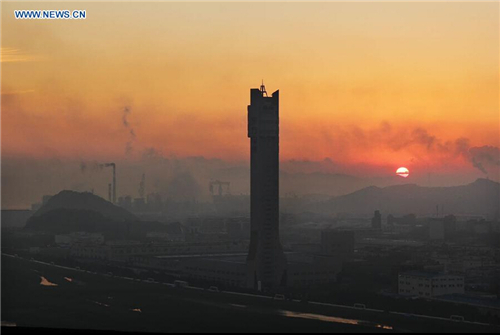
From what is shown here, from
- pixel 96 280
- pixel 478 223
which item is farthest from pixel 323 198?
pixel 96 280

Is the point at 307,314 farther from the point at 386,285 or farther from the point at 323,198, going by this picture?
the point at 323,198

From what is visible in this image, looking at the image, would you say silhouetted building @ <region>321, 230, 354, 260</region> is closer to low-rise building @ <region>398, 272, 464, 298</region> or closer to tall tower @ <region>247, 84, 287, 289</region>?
tall tower @ <region>247, 84, 287, 289</region>

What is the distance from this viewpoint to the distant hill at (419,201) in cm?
4328

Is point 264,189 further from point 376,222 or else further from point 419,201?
point 419,201

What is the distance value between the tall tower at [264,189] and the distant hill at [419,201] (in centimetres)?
1714

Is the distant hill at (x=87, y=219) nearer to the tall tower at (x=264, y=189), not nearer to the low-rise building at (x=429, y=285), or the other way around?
the tall tower at (x=264, y=189)

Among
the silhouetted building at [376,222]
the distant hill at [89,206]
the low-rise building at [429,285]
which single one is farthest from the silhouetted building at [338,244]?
the distant hill at [89,206]

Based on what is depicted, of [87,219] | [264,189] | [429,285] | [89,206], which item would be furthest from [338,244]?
[89,206]

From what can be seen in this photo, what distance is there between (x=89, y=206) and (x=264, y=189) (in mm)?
24624

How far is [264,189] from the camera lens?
22703mm

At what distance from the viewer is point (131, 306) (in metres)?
19.3

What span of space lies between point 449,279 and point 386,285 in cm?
208

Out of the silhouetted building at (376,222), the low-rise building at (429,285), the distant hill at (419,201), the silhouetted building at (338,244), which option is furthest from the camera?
the silhouetted building at (376,222)

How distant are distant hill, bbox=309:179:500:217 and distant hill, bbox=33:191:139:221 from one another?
1029cm
